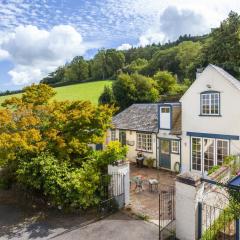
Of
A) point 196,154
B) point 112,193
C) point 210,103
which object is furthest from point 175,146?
point 112,193

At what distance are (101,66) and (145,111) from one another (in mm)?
54036

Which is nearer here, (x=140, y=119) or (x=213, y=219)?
(x=213, y=219)

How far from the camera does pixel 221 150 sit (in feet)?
57.2

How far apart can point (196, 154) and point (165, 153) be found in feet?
9.29

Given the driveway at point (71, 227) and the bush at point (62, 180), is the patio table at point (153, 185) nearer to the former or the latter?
the driveway at point (71, 227)

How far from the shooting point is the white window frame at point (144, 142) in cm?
2216

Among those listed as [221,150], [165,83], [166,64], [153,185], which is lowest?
[153,185]

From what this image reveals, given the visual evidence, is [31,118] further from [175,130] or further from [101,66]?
[101,66]

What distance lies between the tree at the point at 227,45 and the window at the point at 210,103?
19633 millimetres

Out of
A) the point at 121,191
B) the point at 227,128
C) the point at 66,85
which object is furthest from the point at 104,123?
the point at 66,85

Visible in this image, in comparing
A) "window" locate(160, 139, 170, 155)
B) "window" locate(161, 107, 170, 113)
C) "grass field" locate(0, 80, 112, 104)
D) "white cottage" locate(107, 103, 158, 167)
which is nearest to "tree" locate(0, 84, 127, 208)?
"window" locate(161, 107, 170, 113)

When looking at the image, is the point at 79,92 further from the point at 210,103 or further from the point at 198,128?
the point at 210,103

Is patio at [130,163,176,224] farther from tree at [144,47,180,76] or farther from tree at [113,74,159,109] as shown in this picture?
tree at [144,47,180,76]

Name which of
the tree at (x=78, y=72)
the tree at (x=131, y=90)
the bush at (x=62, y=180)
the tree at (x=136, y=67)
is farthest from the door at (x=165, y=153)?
the tree at (x=78, y=72)
